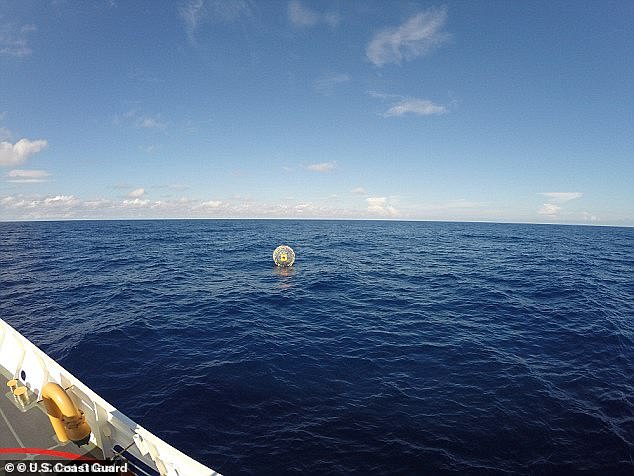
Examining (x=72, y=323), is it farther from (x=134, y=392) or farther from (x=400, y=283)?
(x=400, y=283)

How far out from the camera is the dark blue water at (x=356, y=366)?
10.6 meters

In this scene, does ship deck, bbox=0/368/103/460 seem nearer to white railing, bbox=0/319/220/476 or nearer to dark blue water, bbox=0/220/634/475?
white railing, bbox=0/319/220/476

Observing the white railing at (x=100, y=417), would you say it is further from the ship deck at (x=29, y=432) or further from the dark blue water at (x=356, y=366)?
the dark blue water at (x=356, y=366)

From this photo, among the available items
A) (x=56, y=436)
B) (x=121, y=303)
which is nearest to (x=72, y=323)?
(x=121, y=303)

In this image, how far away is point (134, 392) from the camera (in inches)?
527

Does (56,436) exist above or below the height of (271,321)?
above

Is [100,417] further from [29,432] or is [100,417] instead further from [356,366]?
[356,366]

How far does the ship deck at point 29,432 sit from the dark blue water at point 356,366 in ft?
13.3

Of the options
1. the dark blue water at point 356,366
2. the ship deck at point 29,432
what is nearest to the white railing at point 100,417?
the ship deck at point 29,432

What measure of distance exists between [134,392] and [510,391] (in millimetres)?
16909

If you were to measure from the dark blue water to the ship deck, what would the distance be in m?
4.05

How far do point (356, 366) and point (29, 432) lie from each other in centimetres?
1251

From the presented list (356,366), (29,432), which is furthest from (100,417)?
(356,366)

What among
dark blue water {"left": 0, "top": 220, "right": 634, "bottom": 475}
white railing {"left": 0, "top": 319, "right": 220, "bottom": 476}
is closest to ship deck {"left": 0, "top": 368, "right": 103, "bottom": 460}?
white railing {"left": 0, "top": 319, "right": 220, "bottom": 476}
